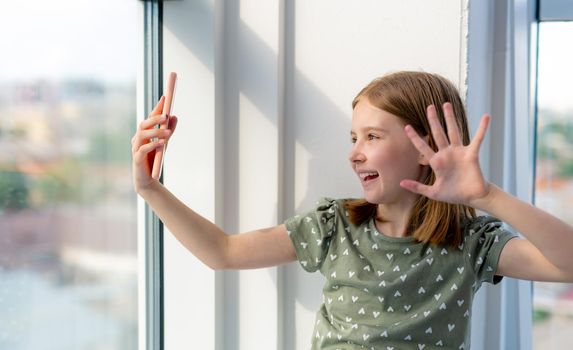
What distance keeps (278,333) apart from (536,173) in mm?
856

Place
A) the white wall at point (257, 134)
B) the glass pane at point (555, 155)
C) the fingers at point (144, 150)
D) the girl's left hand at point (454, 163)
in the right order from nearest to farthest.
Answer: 1. the girl's left hand at point (454, 163)
2. the fingers at point (144, 150)
3. the white wall at point (257, 134)
4. the glass pane at point (555, 155)

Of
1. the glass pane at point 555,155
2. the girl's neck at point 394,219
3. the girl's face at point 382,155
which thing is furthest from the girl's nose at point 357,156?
the glass pane at point 555,155

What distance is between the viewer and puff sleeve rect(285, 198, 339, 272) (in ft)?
3.57

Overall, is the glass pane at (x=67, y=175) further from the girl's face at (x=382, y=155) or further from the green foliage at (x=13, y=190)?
the girl's face at (x=382, y=155)

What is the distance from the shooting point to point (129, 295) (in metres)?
1.22

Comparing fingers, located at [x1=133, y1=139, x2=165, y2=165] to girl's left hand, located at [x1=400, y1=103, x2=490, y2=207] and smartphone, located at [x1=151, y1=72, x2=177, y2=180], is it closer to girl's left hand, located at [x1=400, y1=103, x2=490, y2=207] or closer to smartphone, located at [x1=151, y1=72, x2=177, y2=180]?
smartphone, located at [x1=151, y1=72, x2=177, y2=180]

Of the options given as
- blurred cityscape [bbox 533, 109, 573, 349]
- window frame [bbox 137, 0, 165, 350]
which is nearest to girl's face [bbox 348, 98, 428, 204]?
window frame [bbox 137, 0, 165, 350]

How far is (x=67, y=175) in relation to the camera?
1050 mm

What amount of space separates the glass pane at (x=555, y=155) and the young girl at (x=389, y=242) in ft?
2.51

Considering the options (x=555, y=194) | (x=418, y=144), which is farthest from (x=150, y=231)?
(x=555, y=194)

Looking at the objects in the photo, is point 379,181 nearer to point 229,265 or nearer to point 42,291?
point 229,265

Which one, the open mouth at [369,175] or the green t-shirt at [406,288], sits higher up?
the open mouth at [369,175]

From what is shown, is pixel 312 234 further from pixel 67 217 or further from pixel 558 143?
pixel 558 143

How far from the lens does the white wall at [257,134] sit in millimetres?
1196
